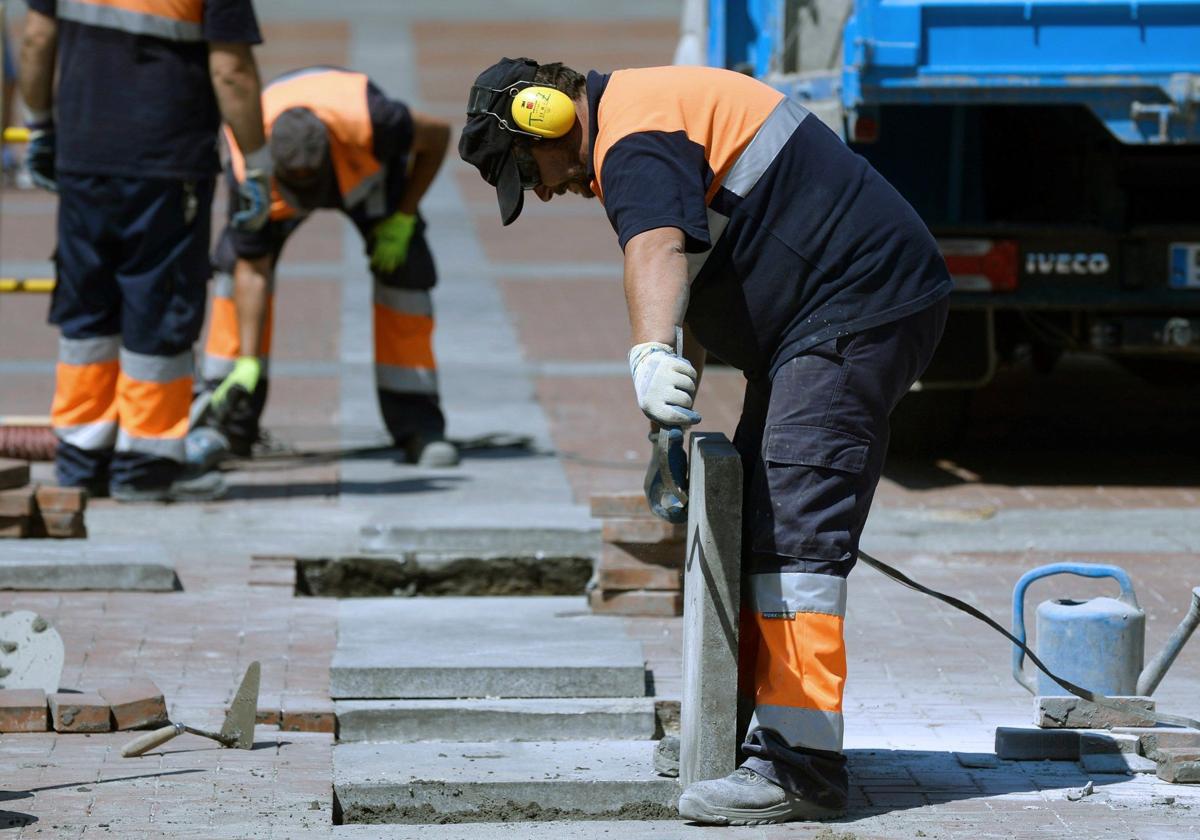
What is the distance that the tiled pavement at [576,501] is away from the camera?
4215 mm

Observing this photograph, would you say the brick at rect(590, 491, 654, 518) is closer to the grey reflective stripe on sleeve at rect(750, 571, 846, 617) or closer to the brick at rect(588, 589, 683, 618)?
the brick at rect(588, 589, 683, 618)

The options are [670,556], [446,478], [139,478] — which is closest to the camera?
[670,556]

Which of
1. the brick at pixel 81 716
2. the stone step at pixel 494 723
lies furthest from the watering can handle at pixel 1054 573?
the brick at pixel 81 716

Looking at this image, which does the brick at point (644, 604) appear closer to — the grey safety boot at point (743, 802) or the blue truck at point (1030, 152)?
the grey safety boot at point (743, 802)

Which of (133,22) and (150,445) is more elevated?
(133,22)

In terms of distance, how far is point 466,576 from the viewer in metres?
6.77

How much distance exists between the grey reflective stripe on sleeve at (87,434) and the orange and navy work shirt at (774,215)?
3897 mm

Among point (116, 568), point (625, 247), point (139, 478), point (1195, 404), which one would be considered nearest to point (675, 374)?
point (625, 247)

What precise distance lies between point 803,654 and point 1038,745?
0.85 metres

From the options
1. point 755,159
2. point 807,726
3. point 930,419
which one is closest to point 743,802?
point 807,726

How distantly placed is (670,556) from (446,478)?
2404 mm

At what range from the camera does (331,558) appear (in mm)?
6688

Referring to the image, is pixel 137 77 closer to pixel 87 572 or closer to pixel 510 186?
pixel 87 572

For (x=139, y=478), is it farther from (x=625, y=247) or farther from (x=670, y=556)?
(x=625, y=247)
